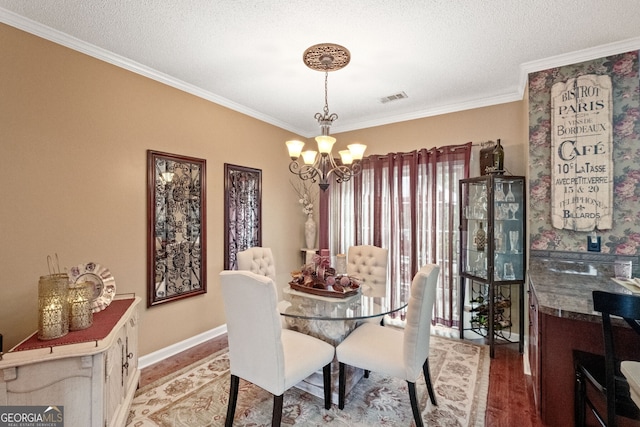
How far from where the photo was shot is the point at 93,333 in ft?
5.49

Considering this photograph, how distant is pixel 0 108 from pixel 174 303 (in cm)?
204

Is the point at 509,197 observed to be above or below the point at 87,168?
below

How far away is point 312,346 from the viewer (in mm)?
1984

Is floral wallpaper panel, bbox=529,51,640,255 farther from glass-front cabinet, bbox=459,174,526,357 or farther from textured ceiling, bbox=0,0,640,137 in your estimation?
glass-front cabinet, bbox=459,174,526,357

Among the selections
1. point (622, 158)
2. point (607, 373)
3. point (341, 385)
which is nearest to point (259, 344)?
point (341, 385)

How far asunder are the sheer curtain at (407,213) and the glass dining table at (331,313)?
1022 millimetres

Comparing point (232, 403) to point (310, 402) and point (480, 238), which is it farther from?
point (480, 238)

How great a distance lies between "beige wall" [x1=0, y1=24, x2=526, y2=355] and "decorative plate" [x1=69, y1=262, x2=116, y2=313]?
354 millimetres

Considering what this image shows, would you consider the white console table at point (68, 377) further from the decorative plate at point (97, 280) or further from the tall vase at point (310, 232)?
the tall vase at point (310, 232)

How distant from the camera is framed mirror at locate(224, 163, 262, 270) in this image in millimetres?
3426

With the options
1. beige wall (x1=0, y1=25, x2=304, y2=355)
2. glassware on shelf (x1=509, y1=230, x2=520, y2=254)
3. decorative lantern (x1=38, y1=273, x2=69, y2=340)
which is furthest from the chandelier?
glassware on shelf (x1=509, y1=230, x2=520, y2=254)

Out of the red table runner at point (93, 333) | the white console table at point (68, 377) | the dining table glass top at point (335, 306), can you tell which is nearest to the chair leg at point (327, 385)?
the dining table glass top at point (335, 306)

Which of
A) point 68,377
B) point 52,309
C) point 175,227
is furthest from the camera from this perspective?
point 175,227

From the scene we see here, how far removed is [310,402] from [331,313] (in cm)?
79
